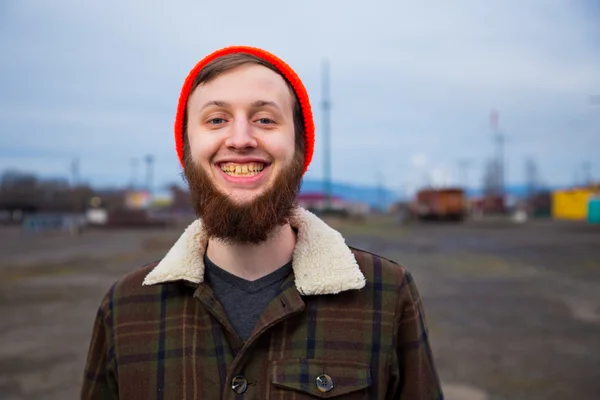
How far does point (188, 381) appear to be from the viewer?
1.80m

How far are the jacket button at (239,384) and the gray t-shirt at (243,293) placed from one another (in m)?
0.14

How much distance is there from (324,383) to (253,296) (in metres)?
0.40

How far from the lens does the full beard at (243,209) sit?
1.78m

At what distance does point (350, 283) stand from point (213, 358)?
0.55 m

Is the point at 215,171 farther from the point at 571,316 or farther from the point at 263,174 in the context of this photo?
the point at 571,316

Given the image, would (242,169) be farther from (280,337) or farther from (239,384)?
(239,384)

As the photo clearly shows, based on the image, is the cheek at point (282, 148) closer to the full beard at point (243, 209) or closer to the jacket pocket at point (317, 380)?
the full beard at point (243, 209)

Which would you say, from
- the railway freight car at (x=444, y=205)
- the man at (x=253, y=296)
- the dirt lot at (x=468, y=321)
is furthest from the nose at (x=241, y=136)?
the railway freight car at (x=444, y=205)

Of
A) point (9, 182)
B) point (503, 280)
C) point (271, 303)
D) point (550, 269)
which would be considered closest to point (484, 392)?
point (271, 303)

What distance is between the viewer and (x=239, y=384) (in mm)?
1720

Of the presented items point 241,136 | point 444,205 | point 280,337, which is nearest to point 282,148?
point 241,136

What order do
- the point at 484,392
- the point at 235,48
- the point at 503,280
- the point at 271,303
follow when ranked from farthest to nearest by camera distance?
the point at 503,280 → the point at 484,392 → the point at 235,48 → the point at 271,303

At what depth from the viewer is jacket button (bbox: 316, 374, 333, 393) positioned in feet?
5.67

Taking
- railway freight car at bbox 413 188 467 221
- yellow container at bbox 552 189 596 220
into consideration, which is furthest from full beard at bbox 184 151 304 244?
yellow container at bbox 552 189 596 220
